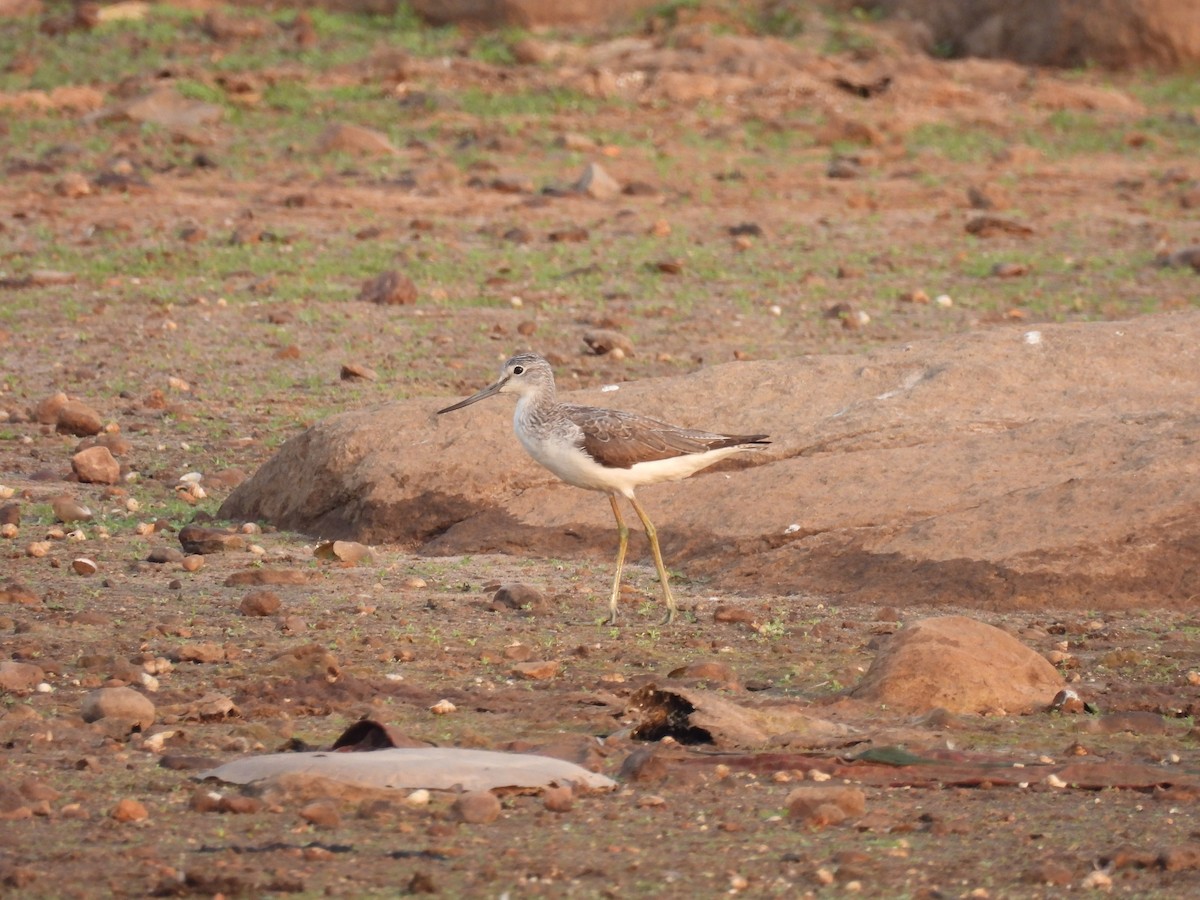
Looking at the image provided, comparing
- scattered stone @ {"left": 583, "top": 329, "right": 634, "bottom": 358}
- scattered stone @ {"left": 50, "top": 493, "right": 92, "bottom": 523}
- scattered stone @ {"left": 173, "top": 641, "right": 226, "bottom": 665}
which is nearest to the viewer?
scattered stone @ {"left": 173, "top": 641, "right": 226, "bottom": 665}

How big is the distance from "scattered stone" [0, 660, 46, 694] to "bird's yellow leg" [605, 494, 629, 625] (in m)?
1.96

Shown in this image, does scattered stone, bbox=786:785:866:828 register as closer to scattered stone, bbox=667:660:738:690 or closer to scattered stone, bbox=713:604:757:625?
scattered stone, bbox=667:660:738:690

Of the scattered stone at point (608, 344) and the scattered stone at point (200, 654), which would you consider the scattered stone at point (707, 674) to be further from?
the scattered stone at point (608, 344)

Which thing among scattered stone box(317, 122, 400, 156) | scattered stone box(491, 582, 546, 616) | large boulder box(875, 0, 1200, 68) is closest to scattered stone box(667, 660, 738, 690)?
scattered stone box(491, 582, 546, 616)

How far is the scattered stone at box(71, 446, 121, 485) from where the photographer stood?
8.58 metres

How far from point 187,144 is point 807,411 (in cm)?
946

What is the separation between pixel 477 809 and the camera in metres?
4.45

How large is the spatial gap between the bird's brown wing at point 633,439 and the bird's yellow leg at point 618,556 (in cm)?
33

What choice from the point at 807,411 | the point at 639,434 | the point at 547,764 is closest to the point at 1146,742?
the point at 547,764

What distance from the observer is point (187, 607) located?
6613 millimetres

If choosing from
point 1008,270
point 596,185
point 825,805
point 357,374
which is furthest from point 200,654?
point 596,185

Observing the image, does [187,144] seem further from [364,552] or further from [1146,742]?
[1146,742]

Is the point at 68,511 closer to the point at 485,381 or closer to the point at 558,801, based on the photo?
the point at 485,381

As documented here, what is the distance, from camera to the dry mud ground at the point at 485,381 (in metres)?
4.36
